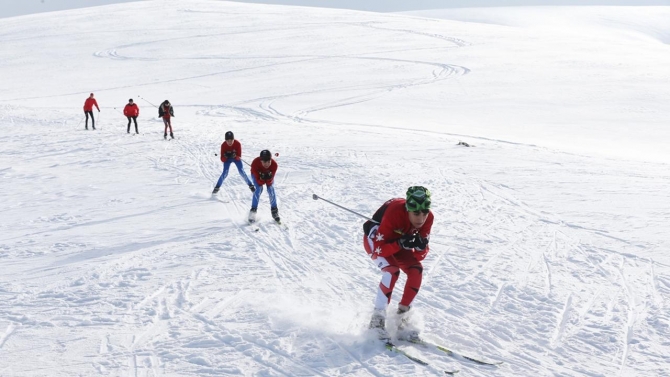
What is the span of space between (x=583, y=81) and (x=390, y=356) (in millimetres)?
32710

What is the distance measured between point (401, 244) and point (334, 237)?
4.09 meters

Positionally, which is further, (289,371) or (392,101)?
(392,101)

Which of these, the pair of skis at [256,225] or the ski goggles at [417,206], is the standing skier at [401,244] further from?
the pair of skis at [256,225]

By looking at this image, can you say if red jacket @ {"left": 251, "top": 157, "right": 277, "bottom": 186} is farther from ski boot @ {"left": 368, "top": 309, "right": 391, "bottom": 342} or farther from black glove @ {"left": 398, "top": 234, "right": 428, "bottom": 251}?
black glove @ {"left": 398, "top": 234, "right": 428, "bottom": 251}

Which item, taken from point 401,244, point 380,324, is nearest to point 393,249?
point 401,244

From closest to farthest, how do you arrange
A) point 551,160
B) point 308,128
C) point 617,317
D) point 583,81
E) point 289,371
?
point 289,371 < point 617,317 < point 551,160 < point 308,128 < point 583,81

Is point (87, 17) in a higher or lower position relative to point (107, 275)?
higher

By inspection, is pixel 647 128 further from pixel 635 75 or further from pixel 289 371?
pixel 289 371

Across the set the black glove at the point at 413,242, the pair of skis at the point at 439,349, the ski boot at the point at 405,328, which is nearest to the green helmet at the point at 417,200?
the black glove at the point at 413,242

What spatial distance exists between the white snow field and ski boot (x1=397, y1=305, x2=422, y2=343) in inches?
6.4

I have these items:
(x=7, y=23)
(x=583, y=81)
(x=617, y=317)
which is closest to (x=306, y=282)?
(x=617, y=317)

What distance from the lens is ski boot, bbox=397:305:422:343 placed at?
5.88 metres

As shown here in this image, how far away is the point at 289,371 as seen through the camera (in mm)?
5344

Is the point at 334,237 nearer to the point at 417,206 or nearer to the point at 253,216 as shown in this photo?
the point at 253,216
